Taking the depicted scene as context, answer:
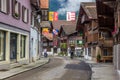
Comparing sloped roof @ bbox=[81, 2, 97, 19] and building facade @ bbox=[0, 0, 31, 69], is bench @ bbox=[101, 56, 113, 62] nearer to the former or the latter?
sloped roof @ bbox=[81, 2, 97, 19]

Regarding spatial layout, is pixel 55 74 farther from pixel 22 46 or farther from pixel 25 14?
pixel 25 14

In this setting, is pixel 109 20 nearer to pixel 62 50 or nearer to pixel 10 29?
pixel 10 29

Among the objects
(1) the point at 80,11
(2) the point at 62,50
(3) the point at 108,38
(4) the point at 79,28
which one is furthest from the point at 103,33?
(2) the point at 62,50

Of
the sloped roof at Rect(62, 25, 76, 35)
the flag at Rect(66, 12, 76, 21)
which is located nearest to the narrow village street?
the sloped roof at Rect(62, 25, 76, 35)

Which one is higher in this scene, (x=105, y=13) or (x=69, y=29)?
(x=69, y=29)

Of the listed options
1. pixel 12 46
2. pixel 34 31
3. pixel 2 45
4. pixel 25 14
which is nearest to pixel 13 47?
pixel 12 46

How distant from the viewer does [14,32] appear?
3041 cm

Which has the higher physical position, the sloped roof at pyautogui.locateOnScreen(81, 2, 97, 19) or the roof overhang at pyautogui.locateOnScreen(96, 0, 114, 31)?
the sloped roof at pyautogui.locateOnScreen(81, 2, 97, 19)

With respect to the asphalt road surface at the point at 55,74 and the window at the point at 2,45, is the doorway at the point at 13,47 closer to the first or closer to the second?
the asphalt road surface at the point at 55,74

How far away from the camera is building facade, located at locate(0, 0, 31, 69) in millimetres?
26891

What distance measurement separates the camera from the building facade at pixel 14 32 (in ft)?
88.2

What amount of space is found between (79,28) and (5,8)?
46.2 metres

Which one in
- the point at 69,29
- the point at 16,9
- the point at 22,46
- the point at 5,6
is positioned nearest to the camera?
the point at 5,6

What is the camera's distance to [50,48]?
11675 centimetres
